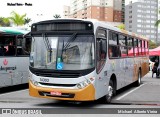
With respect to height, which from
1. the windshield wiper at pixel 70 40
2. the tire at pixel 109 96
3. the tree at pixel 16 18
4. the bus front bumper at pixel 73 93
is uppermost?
the tree at pixel 16 18

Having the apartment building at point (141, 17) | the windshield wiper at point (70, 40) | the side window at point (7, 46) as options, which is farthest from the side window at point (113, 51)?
the apartment building at point (141, 17)

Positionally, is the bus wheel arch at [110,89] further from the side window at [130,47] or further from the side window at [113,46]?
the side window at [130,47]

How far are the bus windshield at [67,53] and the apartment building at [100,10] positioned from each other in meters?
122

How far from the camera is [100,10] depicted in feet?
445

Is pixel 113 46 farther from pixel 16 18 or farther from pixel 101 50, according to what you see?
pixel 16 18

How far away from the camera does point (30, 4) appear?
942 inches

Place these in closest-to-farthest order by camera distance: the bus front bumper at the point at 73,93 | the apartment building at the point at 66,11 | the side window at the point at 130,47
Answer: the bus front bumper at the point at 73,93, the side window at the point at 130,47, the apartment building at the point at 66,11

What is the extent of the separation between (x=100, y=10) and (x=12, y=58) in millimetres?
121924

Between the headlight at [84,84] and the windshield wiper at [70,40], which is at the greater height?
the windshield wiper at [70,40]

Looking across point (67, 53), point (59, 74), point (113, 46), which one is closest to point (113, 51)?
point (113, 46)

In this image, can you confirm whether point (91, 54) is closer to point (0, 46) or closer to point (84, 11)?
point (0, 46)

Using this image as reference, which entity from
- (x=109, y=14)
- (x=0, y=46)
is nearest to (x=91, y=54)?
(x=0, y=46)

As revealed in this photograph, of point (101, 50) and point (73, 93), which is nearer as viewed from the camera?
point (73, 93)

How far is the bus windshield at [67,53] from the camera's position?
1084cm
